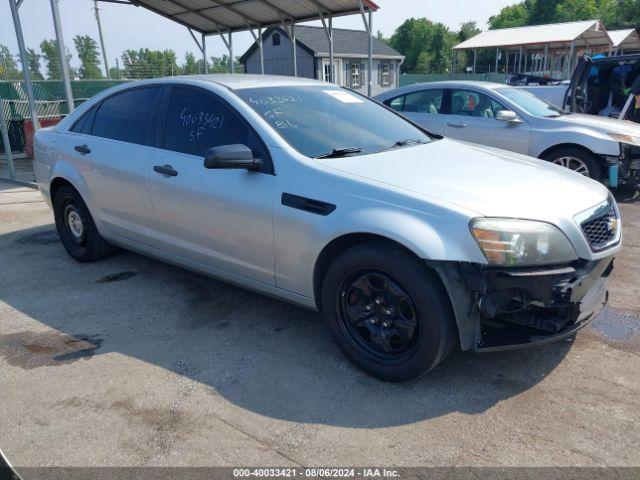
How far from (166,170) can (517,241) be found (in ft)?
8.32

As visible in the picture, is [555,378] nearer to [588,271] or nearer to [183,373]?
[588,271]

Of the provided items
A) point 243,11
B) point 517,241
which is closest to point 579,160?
point 517,241

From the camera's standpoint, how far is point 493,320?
2.83 m

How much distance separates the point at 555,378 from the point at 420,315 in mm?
964

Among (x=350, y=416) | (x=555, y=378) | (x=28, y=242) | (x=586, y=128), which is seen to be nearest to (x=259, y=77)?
(x=350, y=416)

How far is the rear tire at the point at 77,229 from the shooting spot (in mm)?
4961

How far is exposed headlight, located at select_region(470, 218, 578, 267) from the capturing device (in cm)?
260

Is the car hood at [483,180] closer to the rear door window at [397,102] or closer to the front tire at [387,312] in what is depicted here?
the front tire at [387,312]

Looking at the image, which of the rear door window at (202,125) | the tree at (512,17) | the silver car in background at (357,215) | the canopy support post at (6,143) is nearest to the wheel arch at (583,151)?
the silver car in background at (357,215)

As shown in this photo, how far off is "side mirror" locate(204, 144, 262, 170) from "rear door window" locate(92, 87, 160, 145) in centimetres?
119

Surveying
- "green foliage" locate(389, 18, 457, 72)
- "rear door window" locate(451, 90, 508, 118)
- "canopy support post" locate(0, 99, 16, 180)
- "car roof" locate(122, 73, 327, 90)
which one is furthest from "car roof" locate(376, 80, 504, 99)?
"green foliage" locate(389, 18, 457, 72)

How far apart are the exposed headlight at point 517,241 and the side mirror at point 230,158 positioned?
1.44 meters

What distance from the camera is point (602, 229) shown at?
298 cm

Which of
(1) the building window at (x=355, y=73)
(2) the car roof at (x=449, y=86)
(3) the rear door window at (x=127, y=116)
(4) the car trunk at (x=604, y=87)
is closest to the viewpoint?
(3) the rear door window at (x=127, y=116)
